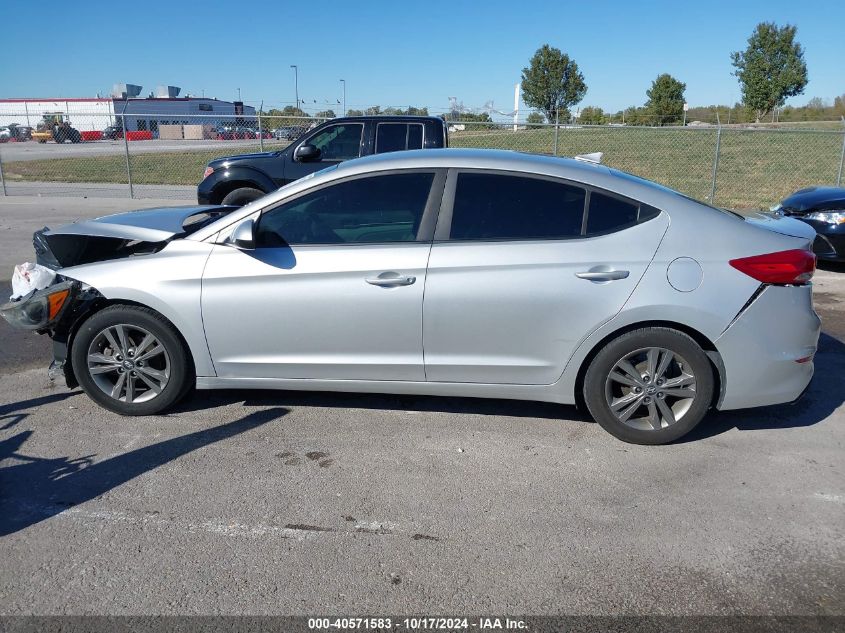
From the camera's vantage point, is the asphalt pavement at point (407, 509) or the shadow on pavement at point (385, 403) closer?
the asphalt pavement at point (407, 509)

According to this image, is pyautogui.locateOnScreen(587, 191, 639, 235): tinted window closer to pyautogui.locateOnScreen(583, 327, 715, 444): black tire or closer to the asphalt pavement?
pyautogui.locateOnScreen(583, 327, 715, 444): black tire

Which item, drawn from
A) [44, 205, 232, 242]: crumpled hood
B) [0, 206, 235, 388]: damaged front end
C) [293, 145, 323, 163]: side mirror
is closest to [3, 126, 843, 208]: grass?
[293, 145, 323, 163]: side mirror

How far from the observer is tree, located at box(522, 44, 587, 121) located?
51.2 metres

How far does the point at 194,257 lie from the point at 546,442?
7.99 ft

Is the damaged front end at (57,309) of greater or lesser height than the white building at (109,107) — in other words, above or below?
below

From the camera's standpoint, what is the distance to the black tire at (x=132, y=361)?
442 centimetres

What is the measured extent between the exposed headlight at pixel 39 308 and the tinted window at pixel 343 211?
4.18 ft

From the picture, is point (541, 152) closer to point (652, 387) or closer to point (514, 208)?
point (514, 208)

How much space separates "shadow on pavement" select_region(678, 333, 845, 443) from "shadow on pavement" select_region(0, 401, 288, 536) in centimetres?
296

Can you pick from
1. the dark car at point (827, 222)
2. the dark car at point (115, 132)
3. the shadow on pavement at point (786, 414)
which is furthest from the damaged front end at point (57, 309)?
the dark car at point (115, 132)

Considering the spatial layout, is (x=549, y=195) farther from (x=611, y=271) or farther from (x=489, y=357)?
(x=489, y=357)

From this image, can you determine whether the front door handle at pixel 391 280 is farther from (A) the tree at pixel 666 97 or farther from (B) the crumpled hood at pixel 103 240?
(A) the tree at pixel 666 97

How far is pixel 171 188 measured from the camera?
1895cm

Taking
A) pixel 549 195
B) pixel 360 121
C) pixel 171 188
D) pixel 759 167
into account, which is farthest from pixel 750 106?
pixel 549 195
